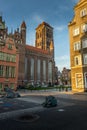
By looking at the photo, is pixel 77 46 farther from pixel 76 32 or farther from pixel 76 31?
pixel 76 31

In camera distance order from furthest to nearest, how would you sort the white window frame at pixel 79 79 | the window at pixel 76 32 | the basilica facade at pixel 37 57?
1. the basilica facade at pixel 37 57
2. the window at pixel 76 32
3. the white window frame at pixel 79 79

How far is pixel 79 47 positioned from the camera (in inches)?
1361

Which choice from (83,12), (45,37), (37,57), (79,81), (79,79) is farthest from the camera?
(45,37)

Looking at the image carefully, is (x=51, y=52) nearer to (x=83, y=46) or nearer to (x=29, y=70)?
(x=29, y=70)

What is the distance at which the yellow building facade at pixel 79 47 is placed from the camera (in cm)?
3300

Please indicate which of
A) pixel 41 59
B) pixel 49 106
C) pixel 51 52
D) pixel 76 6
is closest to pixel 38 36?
pixel 51 52

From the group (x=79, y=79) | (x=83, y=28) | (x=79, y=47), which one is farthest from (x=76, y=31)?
(x=79, y=79)

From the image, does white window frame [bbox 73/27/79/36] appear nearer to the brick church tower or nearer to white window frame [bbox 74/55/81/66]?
white window frame [bbox 74/55/81/66]

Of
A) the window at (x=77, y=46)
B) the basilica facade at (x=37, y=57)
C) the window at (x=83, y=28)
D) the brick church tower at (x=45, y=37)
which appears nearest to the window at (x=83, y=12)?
the window at (x=83, y=28)

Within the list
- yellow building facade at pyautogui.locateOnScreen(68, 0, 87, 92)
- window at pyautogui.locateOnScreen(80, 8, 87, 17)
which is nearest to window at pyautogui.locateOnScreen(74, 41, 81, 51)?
yellow building facade at pyautogui.locateOnScreen(68, 0, 87, 92)

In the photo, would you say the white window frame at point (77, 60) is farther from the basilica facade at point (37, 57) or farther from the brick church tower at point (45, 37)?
the brick church tower at point (45, 37)

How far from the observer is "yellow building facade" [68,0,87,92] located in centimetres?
3300

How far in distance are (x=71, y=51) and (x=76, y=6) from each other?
10.9 m

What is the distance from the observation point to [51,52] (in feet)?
414
